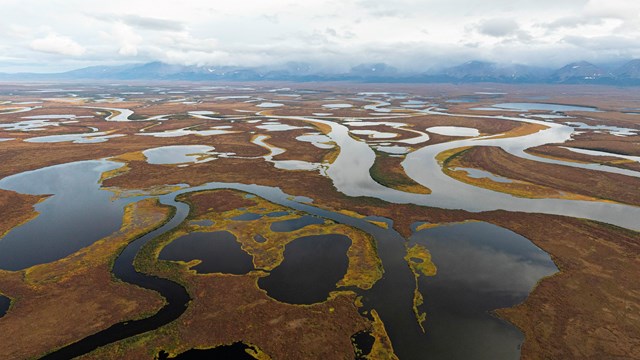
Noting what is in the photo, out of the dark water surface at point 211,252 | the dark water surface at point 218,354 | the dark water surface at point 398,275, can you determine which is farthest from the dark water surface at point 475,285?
the dark water surface at point 211,252

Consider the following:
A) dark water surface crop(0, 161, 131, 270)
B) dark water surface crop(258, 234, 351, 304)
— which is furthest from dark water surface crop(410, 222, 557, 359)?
dark water surface crop(0, 161, 131, 270)

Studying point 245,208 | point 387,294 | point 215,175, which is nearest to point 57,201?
point 215,175

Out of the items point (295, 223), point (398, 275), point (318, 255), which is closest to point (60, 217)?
point (295, 223)

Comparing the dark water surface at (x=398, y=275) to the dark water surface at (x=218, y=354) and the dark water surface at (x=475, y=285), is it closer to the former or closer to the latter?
the dark water surface at (x=475, y=285)

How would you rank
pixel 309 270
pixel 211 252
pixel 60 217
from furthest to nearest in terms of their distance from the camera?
pixel 60 217
pixel 211 252
pixel 309 270

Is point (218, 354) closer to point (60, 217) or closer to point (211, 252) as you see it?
point (211, 252)

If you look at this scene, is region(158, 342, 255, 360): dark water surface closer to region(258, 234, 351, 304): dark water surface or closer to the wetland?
the wetland
